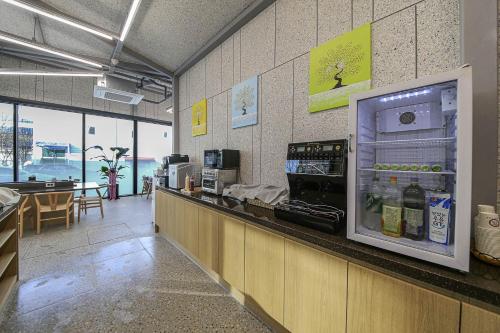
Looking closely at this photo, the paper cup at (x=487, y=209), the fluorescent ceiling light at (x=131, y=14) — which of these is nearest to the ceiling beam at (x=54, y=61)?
the fluorescent ceiling light at (x=131, y=14)

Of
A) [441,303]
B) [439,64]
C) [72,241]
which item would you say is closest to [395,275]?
[441,303]

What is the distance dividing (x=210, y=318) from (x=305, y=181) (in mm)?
1515

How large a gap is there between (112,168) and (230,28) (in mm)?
6375

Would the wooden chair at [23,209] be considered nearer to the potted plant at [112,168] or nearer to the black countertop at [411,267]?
the potted plant at [112,168]

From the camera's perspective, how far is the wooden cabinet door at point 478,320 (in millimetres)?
757

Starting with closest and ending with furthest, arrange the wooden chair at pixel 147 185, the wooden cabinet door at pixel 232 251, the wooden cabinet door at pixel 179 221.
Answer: the wooden cabinet door at pixel 232 251 < the wooden cabinet door at pixel 179 221 < the wooden chair at pixel 147 185

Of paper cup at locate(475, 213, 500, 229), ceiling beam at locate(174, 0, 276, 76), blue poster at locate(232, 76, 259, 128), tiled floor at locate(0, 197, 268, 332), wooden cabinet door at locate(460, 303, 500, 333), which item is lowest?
tiled floor at locate(0, 197, 268, 332)

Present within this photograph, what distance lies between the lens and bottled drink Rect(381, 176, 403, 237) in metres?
1.17

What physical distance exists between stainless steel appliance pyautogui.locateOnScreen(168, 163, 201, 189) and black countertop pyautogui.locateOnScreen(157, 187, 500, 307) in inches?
91.0

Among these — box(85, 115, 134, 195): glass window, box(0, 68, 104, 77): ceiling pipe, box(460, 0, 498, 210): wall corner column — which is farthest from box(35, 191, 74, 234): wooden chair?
box(460, 0, 498, 210): wall corner column

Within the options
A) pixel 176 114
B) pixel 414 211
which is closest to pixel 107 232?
pixel 176 114

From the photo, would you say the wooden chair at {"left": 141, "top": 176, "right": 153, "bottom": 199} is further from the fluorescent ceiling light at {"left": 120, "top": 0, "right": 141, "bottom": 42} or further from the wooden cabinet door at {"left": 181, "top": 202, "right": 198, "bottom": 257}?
the fluorescent ceiling light at {"left": 120, "top": 0, "right": 141, "bottom": 42}

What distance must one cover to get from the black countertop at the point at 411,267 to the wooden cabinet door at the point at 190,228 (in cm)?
145

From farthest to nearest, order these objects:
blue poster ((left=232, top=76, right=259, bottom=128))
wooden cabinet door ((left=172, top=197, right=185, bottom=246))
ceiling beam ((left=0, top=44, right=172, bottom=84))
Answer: ceiling beam ((left=0, top=44, right=172, bottom=84)), wooden cabinet door ((left=172, top=197, right=185, bottom=246)), blue poster ((left=232, top=76, right=259, bottom=128))
